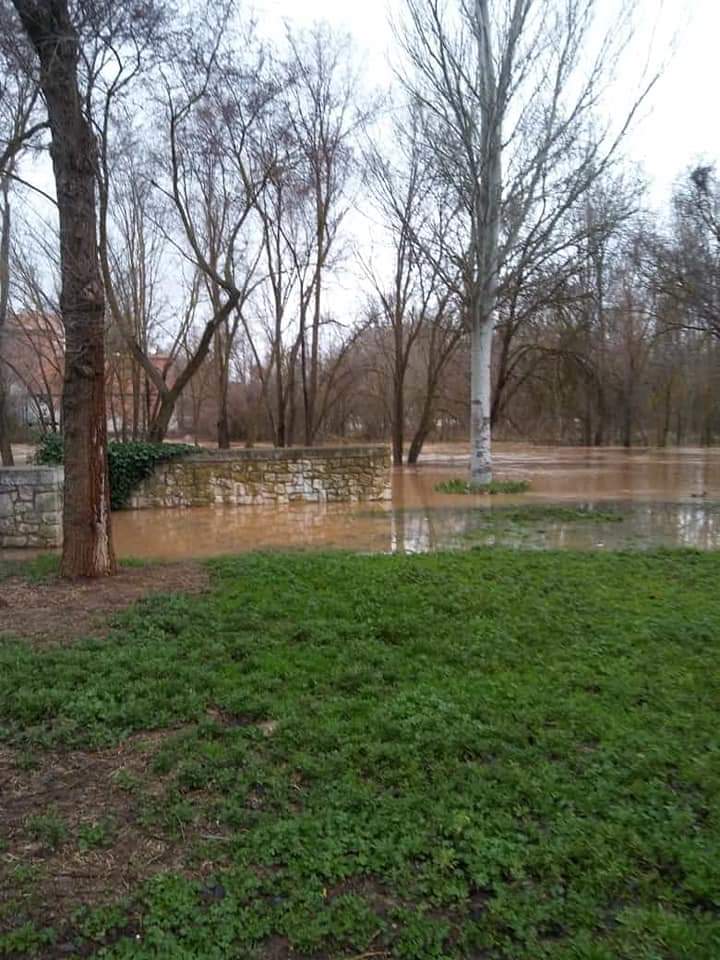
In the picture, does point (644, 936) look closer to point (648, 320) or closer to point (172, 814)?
point (172, 814)

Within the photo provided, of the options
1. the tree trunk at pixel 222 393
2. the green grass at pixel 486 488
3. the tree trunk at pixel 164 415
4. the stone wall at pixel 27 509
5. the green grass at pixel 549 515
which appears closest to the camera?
the stone wall at pixel 27 509

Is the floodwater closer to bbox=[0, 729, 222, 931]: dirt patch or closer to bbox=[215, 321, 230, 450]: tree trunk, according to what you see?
bbox=[0, 729, 222, 931]: dirt patch

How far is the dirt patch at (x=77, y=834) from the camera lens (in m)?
1.92

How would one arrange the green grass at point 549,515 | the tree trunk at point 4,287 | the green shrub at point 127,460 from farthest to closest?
1. the tree trunk at point 4,287
2. the green shrub at point 127,460
3. the green grass at point 549,515

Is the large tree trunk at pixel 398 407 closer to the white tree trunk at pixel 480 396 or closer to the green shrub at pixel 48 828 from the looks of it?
the white tree trunk at pixel 480 396

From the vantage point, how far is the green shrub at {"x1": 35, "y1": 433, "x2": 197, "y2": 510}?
11430 millimetres

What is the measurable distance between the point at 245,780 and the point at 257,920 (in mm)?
716

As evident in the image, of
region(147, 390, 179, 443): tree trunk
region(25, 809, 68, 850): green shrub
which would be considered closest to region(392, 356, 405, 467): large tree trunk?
region(147, 390, 179, 443): tree trunk

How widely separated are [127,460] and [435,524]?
5398 millimetres

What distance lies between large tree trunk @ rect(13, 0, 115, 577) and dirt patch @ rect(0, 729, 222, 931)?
2885mm

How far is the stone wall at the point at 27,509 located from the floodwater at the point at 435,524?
851mm

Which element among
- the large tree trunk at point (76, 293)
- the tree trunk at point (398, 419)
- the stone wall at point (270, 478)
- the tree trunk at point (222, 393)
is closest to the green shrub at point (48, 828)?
the large tree trunk at point (76, 293)

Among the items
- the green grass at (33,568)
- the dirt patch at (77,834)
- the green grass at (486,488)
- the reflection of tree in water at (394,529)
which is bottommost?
the dirt patch at (77,834)

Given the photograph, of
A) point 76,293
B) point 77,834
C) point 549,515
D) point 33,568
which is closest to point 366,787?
point 77,834
